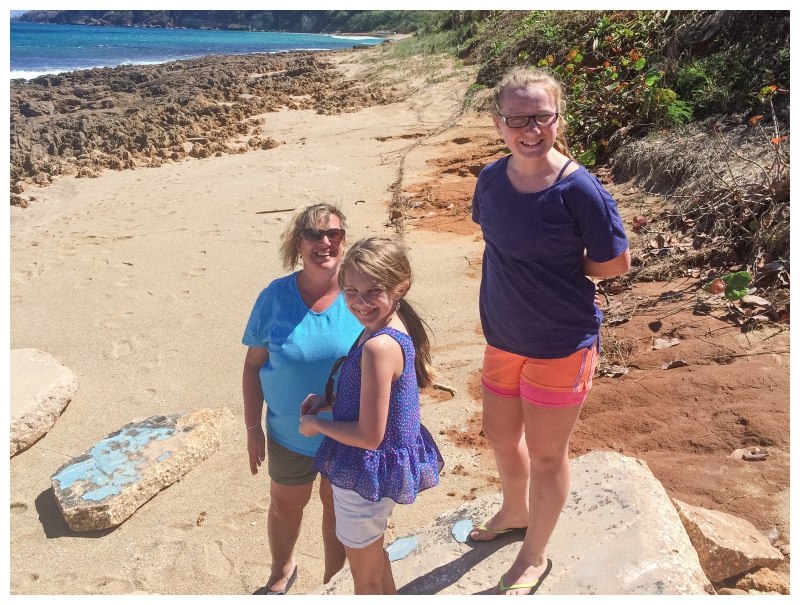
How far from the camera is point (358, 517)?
2.05 m

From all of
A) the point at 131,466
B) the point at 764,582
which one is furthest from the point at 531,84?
the point at 131,466

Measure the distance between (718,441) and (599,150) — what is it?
4476 millimetres

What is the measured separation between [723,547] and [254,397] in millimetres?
1816

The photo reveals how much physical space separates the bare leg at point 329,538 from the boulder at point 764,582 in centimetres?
152

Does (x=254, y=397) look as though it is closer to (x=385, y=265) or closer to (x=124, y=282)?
(x=385, y=265)

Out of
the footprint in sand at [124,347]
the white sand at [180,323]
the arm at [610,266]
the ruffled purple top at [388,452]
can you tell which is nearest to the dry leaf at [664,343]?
the white sand at [180,323]

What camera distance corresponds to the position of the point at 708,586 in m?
2.22

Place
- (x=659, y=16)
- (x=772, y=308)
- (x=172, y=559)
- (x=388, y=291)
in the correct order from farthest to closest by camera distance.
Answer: (x=659, y=16), (x=772, y=308), (x=172, y=559), (x=388, y=291)

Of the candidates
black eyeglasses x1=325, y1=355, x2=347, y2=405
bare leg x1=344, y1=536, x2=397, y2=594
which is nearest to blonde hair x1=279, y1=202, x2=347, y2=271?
black eyeglasses x1=325, y1=355, x2=347, y2=405

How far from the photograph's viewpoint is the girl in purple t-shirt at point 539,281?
1982mm

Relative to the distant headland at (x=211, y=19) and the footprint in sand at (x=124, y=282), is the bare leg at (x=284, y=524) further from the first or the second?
the distant headland at (x=211, y=19)

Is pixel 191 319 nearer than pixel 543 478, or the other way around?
pixel 543 478
